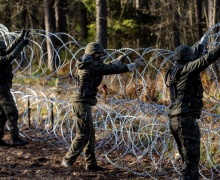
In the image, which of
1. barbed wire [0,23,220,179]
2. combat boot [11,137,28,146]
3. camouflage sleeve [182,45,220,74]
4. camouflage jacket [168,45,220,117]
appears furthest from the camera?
combat boot [11,137,28,146]

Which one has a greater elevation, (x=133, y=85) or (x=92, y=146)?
(x=133, y=85)

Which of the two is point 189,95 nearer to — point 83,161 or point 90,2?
point 83,161

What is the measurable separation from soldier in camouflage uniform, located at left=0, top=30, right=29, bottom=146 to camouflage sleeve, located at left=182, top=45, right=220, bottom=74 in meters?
3.24

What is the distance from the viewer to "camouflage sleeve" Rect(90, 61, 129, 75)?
6.27m

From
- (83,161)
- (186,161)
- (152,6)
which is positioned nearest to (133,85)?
(83,161)

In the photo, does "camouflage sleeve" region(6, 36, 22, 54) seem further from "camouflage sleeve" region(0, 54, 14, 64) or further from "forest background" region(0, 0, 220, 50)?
A: "forest background" region(0, 0, 220, 50)

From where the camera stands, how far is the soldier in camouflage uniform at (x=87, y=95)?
6.57 metres

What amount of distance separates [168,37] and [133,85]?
8.67 metres

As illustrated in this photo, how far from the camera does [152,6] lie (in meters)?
20.0

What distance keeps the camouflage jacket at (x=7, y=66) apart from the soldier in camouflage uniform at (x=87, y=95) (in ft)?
4.97

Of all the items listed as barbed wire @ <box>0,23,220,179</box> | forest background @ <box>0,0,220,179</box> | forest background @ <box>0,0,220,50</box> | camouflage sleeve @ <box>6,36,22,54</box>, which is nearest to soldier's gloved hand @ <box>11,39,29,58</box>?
camouflage sleeve @ <box>6,36,22,54</box>

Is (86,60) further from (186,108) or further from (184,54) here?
(186,108)

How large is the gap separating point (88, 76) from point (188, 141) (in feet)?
6.09

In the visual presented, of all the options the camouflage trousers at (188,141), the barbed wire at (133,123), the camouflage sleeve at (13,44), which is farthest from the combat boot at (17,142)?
the camouflage trousers at (188,141)
